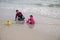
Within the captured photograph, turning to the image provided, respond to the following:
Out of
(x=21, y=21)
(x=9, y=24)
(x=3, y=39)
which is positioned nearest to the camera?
(x=3, y=39)

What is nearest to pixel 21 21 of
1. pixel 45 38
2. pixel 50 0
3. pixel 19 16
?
pixel 19 16

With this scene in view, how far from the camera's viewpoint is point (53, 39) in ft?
26.3

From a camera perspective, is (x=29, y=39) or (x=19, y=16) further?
(x=19, y=16)

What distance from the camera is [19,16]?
12.9m

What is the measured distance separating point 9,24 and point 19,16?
1374 millimetres

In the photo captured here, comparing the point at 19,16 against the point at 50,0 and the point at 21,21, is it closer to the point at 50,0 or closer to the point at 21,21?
the point at 21,21

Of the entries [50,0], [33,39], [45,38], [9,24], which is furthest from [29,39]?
[50,0]

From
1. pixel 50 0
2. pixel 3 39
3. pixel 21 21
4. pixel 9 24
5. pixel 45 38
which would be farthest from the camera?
pixel 50 0

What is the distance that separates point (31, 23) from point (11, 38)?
4.37m

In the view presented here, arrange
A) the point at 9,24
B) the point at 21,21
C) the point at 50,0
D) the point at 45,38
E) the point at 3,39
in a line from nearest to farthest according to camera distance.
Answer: the point at 3,39 → the point at 45,38 → the point at 9,24 → the point at 21,21 → the point at 50,0

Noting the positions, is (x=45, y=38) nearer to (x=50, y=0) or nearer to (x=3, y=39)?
(x=3, y=39)

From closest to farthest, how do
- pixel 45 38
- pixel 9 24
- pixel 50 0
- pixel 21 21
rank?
pixel 45 38
pixel 9 24
pixel 21 21
pixel 50 0

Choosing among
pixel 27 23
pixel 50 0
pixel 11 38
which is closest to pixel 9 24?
pixel 27 23

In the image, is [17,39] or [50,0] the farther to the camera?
[50,0]
